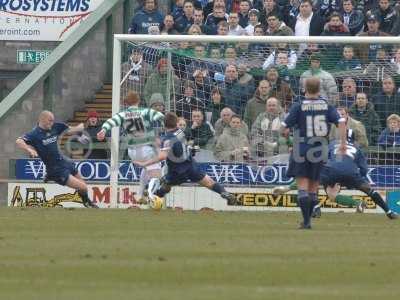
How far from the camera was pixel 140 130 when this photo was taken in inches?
1006

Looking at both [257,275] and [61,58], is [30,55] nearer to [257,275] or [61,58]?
[61,58]

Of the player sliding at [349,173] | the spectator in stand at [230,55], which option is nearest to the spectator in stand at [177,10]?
the spectator in stand at [230,55]

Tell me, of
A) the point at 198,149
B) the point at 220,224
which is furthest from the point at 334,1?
the point at 220,224

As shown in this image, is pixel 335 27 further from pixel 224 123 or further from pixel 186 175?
pixel 186 175

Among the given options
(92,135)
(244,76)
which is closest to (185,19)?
(244,76)

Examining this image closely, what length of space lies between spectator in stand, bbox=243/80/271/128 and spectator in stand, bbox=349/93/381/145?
1.69m

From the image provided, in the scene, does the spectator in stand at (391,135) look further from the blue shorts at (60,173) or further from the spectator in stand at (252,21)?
the blue shorts at (60,173)

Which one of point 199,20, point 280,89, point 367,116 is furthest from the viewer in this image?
point 199,20

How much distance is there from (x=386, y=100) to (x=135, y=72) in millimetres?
4901

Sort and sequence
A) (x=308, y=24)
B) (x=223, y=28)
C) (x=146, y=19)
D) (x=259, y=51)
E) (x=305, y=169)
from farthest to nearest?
(x=146, y=19)
(x=223, y=28)
(x=308, y=24)
(x=259, y=51)
(x=305, y=169)

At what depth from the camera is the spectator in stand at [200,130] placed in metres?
26.8

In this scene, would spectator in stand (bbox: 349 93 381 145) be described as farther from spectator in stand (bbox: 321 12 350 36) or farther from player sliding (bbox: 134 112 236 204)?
player sliding (bbox: 134 112 236 204)

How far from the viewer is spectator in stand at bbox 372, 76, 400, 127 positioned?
2636cm

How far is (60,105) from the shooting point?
30.0 m
